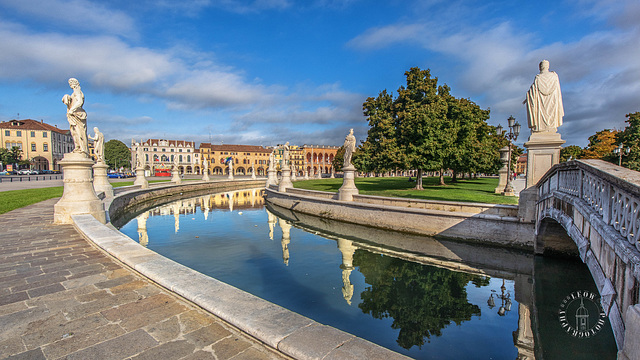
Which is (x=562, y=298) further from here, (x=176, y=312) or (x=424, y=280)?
(x=176, y=312)

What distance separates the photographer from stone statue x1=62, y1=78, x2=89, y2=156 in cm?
937

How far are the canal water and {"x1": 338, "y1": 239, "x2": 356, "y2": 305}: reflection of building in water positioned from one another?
0.04m

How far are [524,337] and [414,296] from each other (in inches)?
88.0

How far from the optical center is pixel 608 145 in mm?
46844

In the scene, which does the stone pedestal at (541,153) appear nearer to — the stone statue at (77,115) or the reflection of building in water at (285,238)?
the reflection of building in water at (285,238)

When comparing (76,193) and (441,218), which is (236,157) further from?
(441,218)

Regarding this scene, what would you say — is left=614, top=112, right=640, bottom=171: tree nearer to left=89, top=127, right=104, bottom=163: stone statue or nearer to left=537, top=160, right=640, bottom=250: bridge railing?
left=537, top=160, right=640, bottom=250: bridge railing

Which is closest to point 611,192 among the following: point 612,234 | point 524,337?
point 612,234

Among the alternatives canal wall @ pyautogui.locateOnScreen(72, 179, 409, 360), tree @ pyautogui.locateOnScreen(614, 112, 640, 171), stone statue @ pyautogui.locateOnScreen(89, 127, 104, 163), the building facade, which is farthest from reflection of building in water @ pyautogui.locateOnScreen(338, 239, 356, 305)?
the building facade

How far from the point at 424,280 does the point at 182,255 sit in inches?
288

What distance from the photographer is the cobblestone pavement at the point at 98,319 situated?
2.64m

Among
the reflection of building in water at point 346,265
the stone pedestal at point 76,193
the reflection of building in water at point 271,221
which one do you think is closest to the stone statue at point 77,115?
the stone pedestal at point 76,193

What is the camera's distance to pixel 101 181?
17453mm

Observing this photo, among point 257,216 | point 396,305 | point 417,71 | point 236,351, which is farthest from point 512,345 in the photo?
point 417,71
